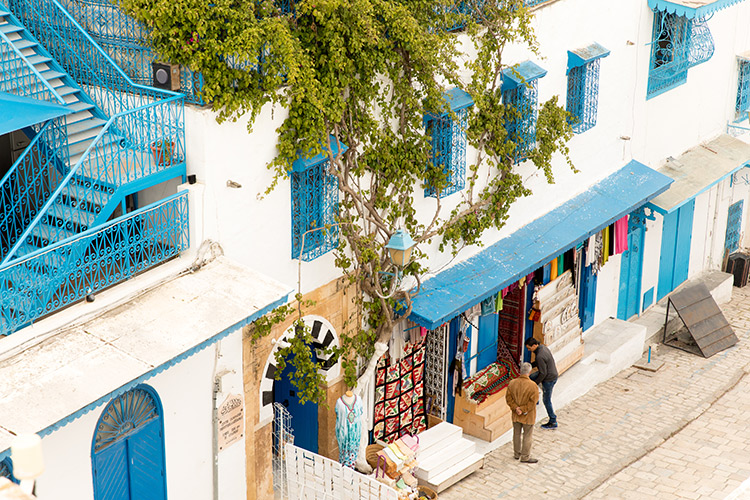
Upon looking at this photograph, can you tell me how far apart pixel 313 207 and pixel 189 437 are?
2950 millimetres

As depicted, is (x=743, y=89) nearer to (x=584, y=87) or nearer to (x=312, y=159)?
(x=584, y=87)

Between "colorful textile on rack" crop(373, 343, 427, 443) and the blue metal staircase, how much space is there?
4.33 m

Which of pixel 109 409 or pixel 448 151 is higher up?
pixel 448 151

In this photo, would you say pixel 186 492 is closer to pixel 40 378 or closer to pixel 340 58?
pixel 40 378

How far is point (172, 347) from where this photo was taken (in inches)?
376

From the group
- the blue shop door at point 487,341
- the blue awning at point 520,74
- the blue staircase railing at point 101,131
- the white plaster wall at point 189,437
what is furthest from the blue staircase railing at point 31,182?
the blue shop door at point 487,341

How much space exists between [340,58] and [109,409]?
443 centimetres

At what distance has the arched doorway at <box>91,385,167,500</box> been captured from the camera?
33.7ft

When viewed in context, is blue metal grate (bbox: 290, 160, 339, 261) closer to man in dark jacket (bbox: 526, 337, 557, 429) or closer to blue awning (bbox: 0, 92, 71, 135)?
blue awning (bbox: 0, 92, 71, 135)

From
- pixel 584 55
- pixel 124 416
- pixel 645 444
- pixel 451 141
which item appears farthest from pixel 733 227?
pixel 124 416

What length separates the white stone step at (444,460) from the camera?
44.4ft

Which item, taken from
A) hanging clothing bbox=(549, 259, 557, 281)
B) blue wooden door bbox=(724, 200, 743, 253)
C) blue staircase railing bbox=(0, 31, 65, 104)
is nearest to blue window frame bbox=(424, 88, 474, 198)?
hanging clothing bbox=(549, 259, 557, 281)

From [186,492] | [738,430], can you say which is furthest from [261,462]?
[738,430]

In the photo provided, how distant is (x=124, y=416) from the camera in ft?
34.1
